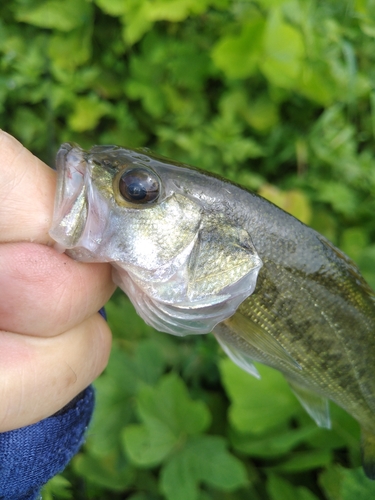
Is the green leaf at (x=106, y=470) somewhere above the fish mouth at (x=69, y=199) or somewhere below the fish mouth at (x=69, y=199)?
below

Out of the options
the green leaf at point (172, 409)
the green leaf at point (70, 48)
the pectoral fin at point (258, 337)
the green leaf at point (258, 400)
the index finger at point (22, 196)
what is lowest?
the green leaf at point (172, 409)

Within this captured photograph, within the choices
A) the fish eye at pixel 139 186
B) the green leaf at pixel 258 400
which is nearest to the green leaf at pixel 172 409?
the green leaf at pixel 258 400

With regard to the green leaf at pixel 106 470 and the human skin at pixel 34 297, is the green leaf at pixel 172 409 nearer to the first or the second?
the green leaf at pixel 106 470

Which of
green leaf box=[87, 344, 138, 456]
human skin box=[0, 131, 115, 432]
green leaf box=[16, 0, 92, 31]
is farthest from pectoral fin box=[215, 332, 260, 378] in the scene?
green leaf box=[16, 0, 92, 31]

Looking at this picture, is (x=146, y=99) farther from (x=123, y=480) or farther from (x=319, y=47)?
(x=123, y=480)

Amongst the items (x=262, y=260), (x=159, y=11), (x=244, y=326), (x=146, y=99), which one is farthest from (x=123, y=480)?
(x=159, y=11)

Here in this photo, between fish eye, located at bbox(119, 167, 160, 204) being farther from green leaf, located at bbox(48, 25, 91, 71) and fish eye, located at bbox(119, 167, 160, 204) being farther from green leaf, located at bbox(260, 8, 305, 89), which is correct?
green leaf, located at bbox(48, 25, 91, 71)

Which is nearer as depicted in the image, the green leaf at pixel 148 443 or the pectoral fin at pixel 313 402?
the pectoral fin at pixel 313 402
